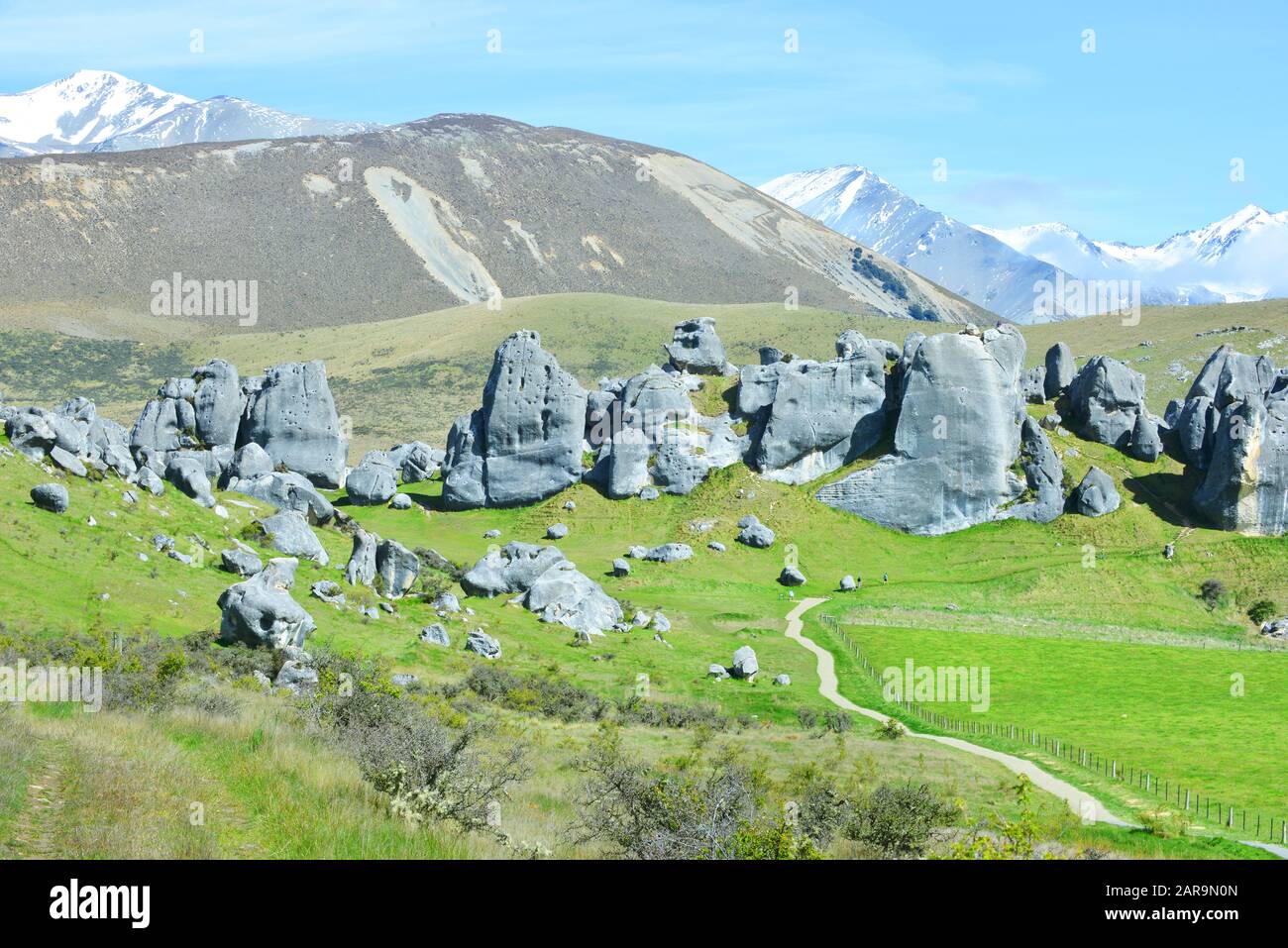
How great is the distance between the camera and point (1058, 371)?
75438 mm

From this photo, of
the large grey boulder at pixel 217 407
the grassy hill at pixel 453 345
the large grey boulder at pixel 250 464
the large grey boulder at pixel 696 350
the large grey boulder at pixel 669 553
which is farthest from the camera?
the grassy hill at pixel 453 345

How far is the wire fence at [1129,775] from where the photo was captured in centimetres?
2509

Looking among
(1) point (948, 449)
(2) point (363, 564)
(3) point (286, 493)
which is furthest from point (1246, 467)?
(3) point (286, 493)

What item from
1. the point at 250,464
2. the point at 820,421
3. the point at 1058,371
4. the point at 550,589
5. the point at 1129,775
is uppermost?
the point at 1058,371

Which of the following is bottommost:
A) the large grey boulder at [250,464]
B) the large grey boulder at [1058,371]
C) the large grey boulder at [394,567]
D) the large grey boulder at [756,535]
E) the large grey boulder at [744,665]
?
the large grey boulder at [744,665]

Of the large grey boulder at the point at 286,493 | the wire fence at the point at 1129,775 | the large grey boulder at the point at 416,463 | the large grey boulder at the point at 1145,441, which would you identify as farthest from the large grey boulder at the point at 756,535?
the large grey boulder at the point at 416,463

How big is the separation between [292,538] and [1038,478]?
1614 inches

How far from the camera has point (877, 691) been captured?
41.1 metres

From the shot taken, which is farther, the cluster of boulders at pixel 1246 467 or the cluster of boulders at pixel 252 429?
the cluster of boulders at pixel 252 429

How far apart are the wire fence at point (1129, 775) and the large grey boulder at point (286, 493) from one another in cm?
2740

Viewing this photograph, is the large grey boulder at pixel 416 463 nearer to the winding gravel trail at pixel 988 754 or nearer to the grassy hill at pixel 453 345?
the grassy hill at pixel 453 345

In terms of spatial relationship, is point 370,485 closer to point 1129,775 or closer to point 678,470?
point 678,470

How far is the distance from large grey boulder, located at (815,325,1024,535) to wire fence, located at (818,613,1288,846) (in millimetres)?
23885
